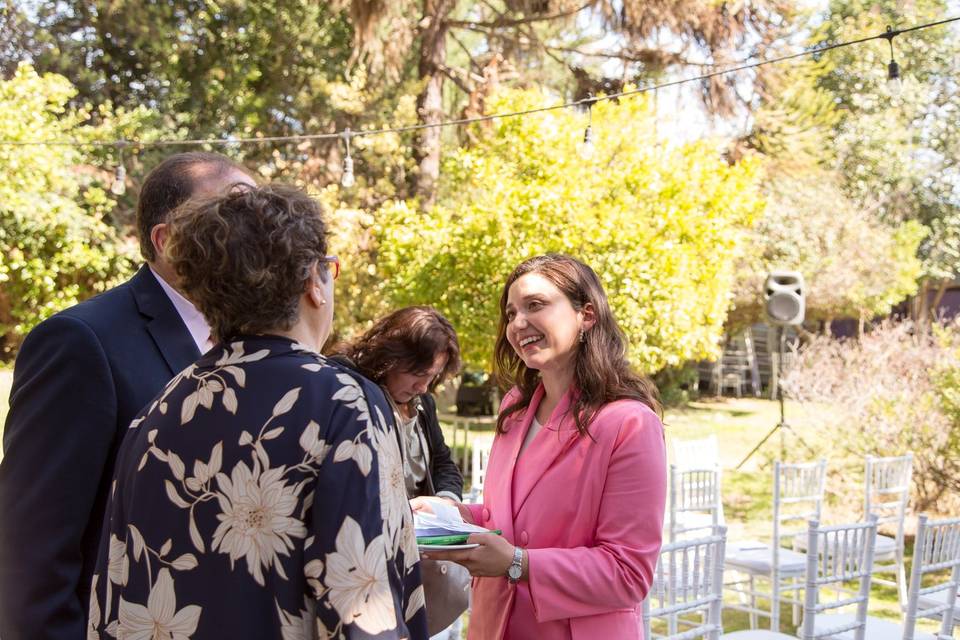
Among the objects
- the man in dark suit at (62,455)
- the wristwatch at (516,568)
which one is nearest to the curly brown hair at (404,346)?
the wristwatch at (516,568)

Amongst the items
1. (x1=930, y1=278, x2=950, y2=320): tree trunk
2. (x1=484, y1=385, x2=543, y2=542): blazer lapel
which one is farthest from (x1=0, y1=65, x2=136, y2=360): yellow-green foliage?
(x1=930, y1=278, x2=950, y2=320): tree trunk

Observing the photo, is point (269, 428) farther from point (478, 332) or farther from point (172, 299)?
point (478, 332)

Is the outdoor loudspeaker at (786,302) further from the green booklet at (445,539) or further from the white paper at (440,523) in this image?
the green booklet at (445,539)

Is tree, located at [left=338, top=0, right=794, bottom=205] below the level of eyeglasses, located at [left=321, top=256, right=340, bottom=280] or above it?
above

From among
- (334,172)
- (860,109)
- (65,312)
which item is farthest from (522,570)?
(860,109)

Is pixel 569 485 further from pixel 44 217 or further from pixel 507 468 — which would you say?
pixel 44 217

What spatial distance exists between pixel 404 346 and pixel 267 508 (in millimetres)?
1870

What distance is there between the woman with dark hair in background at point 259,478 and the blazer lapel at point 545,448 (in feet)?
2.49

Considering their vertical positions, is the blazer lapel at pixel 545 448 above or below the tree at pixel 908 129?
below

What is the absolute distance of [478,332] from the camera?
836 centimetres

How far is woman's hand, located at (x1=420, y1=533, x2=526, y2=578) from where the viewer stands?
1685mm

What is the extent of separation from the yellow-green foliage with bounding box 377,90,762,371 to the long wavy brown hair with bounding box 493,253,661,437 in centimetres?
577

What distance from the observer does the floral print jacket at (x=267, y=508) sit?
109 cm

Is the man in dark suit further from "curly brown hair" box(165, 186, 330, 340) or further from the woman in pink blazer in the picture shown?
the woman in pink blazer
